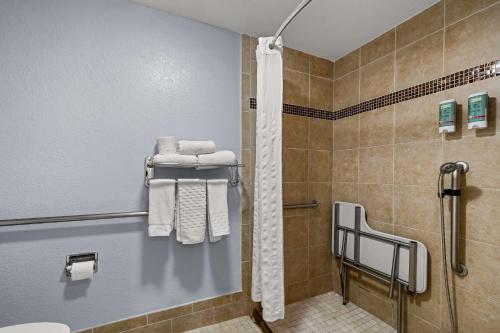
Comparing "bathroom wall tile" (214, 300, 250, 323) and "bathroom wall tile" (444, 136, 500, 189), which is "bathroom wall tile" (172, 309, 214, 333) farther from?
"bathroom wall tile" (444, 136, 500, 189)

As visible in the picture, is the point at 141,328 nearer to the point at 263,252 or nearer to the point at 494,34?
the point at 263,252

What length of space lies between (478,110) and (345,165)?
888mm

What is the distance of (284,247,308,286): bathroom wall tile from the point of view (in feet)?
5.71

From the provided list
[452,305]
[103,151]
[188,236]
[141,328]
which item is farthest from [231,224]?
[452,305]

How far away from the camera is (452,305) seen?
123cm

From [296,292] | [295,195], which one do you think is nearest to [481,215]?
[295,195]

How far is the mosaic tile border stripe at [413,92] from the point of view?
1.13 meters

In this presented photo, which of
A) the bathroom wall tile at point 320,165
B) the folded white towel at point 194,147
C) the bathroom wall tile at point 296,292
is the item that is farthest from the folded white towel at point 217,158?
the bathroom wall tile at point 296,292

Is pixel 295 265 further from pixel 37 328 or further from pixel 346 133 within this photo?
pixel 37 328

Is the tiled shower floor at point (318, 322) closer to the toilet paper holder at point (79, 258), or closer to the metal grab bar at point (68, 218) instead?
the toilet paper holder at point (79, 258)

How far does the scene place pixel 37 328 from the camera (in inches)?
38.8

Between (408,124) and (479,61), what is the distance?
0.43 m

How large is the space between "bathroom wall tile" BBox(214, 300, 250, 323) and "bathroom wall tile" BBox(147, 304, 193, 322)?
0.19 m

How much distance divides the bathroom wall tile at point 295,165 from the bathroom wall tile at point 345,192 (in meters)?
0.34
